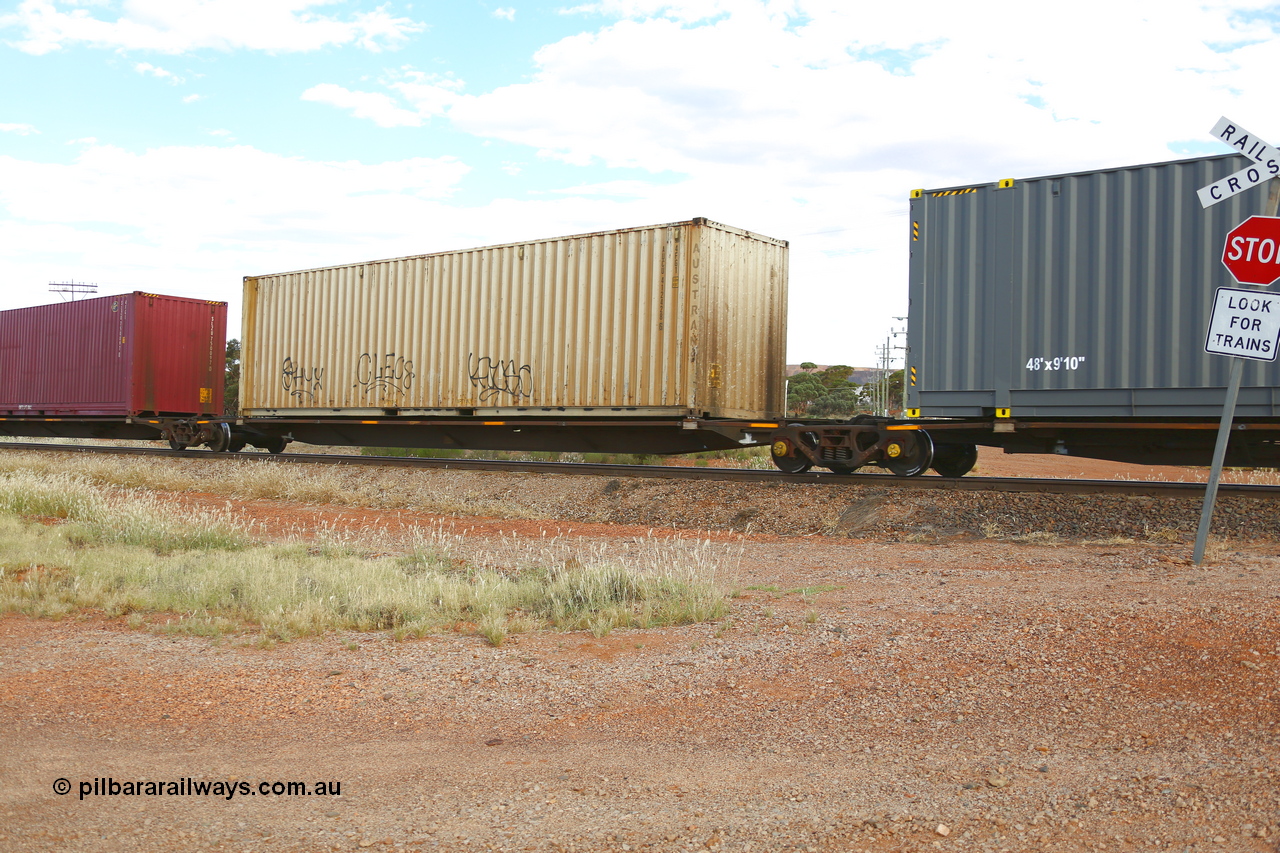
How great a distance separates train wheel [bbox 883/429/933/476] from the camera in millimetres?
11477

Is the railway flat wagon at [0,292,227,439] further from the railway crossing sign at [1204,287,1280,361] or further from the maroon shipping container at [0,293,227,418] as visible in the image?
the railway crossing sign at [1204,287,1280,361]

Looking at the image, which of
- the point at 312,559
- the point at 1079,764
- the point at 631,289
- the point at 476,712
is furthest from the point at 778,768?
the point at 631,289

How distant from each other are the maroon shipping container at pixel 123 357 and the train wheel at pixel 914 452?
→ 53.8ft

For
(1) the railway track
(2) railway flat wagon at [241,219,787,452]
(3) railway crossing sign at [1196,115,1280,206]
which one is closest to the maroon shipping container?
(1) the railway track

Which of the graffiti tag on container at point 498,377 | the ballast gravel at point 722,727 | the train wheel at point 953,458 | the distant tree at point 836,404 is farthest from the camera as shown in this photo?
the distant tree at point 836,404

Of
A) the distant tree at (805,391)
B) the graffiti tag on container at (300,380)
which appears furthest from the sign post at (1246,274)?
the distant tree at (805,391)

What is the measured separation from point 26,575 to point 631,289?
8.04m

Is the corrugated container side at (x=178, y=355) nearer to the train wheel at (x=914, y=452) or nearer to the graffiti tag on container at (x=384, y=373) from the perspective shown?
the graffiti tag on container at (x=384, y=373)

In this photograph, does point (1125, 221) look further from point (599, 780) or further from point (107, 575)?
point (107, 575)

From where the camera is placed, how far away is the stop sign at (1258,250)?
7164 millimetres

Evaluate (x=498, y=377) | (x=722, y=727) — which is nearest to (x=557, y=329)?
(x=498, y=377)

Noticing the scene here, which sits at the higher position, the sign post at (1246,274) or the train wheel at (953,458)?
the sign post at (1246,274)

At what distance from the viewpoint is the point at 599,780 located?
354 cm

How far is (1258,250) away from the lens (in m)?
7.23
